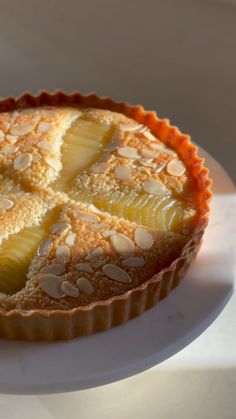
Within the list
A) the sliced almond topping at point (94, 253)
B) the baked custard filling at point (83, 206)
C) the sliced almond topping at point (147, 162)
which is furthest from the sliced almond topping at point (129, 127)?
the sliced almond topping at point (94, 253)

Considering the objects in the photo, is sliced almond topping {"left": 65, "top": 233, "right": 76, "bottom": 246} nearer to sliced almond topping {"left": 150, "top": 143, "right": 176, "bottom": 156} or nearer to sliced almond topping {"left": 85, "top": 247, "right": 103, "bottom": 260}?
sliced almond topping {"left": 85, "top": 247, "right": 103, "bottom": 260}

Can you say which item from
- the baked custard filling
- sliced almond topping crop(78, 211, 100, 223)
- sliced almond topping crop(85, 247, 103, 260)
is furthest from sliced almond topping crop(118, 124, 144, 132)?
sliced almond topping crop(85, 247, 103, 260)

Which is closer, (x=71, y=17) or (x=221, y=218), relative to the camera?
(x=221, y=218)

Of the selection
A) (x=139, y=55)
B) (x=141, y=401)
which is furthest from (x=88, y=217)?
(x=139, y=55)

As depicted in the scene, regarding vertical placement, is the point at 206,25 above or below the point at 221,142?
above

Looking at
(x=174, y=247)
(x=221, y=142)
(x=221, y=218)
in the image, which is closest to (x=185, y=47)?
(x=221, y=142)

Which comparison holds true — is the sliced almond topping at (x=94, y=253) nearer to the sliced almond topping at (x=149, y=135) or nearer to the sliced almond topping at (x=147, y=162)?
the sliced almond topping at (x=147, y=162)

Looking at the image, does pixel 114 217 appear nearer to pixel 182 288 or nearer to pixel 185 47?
pixel 182 288
